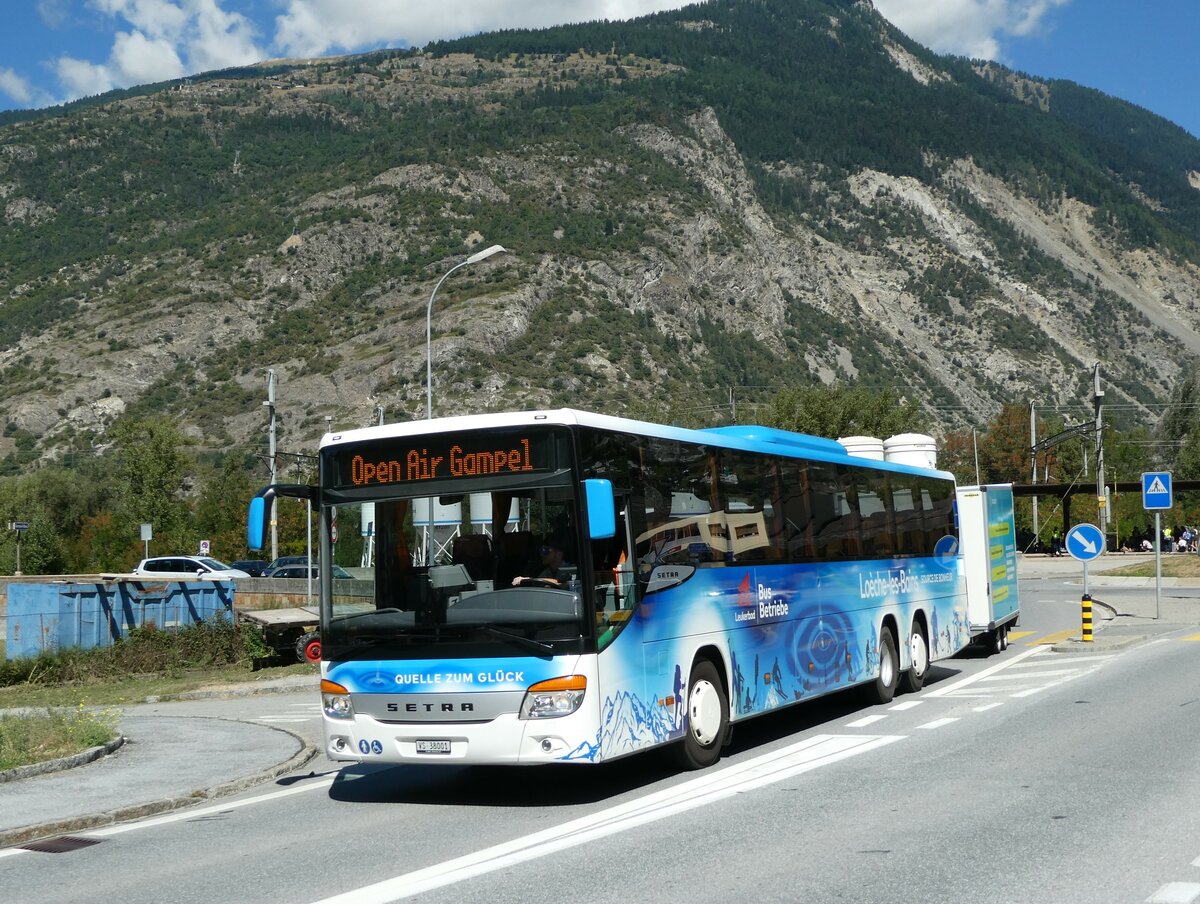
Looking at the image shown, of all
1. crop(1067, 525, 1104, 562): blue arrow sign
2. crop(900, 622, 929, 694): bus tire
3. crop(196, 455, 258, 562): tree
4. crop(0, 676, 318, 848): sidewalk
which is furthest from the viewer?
crop(196, 455, 258, 562): tree

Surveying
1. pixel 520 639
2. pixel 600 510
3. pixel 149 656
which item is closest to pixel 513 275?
pixel 149 656

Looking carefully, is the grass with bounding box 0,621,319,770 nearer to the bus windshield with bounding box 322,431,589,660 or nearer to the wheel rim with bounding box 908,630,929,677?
the wheel rim with bounding box 908,630,929,677

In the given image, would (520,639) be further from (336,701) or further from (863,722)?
(863,722)

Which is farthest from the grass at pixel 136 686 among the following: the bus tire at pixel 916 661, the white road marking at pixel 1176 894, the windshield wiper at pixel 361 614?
the white road marking at pixel 1176 894

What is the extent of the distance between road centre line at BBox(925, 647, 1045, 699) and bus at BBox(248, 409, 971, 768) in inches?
234

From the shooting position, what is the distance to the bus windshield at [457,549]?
952cm

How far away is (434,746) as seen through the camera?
380 inches

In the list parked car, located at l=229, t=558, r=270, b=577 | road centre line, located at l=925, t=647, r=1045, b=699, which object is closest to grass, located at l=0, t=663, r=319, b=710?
road centre line, located at l=925, t=647, r=1045, b=699

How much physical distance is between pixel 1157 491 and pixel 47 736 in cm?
2310

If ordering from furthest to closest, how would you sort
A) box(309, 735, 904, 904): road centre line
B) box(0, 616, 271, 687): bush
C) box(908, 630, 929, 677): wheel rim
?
box(0, 616, 271, 687): bush
box(908, 630, 929, 677): wheel rim
box(309, 735, 904, 904): road centre line

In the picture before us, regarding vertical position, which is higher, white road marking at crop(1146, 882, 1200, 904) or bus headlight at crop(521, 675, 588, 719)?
bus headlight at crop(521, 675, 588, 719)

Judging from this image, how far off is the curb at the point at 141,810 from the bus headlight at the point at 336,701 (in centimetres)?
158

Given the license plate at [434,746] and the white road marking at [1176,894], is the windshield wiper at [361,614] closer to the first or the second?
the license plate at [434,746]

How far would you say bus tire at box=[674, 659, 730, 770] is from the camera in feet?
35.6
